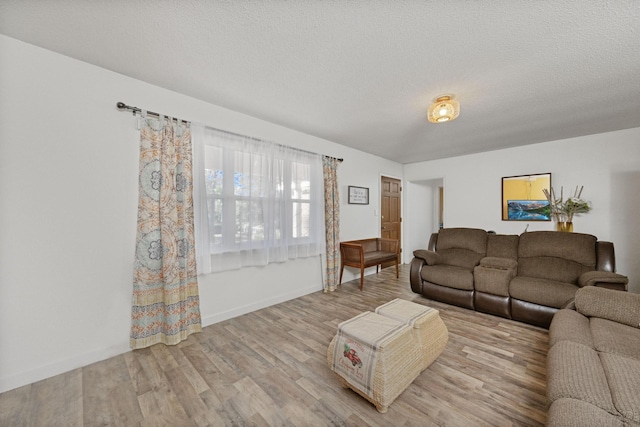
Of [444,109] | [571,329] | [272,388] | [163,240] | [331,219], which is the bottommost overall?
[272,388]

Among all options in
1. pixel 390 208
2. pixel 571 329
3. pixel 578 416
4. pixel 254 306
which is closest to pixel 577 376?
pixel 578 416

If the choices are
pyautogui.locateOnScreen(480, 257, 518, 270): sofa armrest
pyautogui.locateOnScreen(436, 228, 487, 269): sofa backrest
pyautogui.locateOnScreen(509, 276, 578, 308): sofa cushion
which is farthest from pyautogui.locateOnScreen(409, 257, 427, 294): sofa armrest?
pyautogui.locateOnScreen(509, 276, 578, 308): sofa cushion

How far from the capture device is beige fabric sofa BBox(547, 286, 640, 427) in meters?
0.90

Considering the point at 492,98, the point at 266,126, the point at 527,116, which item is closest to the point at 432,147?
the point at 527,116

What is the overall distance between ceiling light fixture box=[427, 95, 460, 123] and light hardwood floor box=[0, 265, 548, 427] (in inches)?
82.1

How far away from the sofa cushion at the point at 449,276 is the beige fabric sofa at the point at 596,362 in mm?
1027

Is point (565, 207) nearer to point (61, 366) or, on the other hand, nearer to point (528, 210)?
point (528, 210)

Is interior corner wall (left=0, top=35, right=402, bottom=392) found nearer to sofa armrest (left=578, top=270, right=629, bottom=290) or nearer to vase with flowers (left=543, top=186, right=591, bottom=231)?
sofa armrest (left=578, top=270, right=629, bottom=290)

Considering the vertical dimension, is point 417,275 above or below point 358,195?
below

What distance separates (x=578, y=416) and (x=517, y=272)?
8.08ft

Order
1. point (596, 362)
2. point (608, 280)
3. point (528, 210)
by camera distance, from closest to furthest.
A: point (596, 362) < point (608, 280) < point (528, 210)

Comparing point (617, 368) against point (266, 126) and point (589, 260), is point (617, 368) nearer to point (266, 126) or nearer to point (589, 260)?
point (589, 260)

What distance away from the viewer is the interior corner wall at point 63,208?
1632 millimetres

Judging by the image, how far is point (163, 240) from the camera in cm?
214
